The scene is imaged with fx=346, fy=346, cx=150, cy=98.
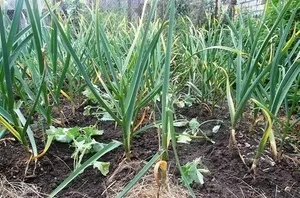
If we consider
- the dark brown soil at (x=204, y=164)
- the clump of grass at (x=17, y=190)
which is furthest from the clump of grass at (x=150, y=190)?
the clump of grass at (x=17, y=190)

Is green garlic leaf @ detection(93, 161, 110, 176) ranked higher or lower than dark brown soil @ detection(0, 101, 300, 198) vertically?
higher

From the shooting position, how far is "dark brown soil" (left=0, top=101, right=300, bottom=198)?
2.27 feet

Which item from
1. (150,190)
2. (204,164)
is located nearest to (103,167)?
(150,190)

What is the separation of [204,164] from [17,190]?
1.32 feet

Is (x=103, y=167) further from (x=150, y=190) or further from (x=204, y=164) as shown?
(x=204, y=164)

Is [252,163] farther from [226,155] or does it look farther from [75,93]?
[75,93]

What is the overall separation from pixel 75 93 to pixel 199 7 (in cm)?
431

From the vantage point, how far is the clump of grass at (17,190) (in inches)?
26.5

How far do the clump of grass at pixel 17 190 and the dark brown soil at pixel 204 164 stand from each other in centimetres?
2

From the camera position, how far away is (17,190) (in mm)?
688

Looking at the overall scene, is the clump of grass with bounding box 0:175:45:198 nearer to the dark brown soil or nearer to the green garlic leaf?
the dark brown soil

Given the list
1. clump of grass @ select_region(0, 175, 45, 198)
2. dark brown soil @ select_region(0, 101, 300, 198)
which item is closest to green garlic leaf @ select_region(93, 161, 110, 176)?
dark brown soil @ select_region(0, 101, 300, 198)

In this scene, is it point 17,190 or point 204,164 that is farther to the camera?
point 204,164

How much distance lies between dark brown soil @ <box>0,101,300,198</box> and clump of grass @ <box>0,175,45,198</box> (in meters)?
0.02
